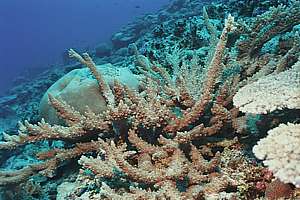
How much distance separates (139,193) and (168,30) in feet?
17.2

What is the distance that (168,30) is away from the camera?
7027 millimetres

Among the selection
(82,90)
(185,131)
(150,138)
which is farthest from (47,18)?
(185,131)

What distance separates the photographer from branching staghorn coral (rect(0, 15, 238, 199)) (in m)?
2.40

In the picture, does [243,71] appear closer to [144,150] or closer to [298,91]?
[144,150]

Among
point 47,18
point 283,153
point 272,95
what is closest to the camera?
point 283,153

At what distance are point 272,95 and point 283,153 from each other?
0.51 m

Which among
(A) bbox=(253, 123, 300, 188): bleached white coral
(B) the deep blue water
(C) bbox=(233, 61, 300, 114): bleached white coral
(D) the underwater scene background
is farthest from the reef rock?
(B) the deep blue water

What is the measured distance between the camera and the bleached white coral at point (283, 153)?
1265 mm

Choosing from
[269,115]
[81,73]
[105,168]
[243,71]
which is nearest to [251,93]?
[269,115]

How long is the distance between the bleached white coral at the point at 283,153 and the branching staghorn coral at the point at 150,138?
849 millimetres

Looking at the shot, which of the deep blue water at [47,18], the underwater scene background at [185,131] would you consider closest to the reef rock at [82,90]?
the underwater scene background at [185,131]

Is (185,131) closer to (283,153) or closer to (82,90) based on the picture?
(283,153)

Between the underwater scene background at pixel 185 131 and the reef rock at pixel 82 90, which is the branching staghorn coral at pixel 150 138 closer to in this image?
the underwater scene background at pixel 185 131

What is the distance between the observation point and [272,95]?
5.87 feet
